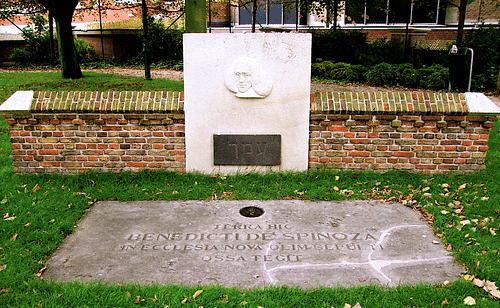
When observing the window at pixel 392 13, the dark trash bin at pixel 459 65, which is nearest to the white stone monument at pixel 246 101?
the dark trash bin at pixel 459 65

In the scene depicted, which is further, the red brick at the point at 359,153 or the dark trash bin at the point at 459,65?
the dark trash bin at the point at 459,65

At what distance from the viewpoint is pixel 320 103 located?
528 centimetres

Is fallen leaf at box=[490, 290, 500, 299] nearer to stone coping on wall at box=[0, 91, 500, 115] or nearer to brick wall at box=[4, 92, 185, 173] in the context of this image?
stone coping on wall at box=[0, 91, 500, 115]

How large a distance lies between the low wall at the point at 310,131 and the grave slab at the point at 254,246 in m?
0.90

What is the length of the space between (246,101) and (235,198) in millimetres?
1198

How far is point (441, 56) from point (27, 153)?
12922 millimetres

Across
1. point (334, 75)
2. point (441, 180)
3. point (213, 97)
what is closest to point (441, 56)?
point (334, 75)

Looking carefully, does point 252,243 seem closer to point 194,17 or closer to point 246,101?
point 246,101

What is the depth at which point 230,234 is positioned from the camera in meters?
3.94

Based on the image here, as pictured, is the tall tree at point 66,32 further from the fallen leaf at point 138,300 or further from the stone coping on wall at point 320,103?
the fallen leaf at point 138,300

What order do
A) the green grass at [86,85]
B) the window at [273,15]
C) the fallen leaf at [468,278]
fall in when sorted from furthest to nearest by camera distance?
the window at [273,15]
the green grass at [86,85]
the fallen leaf at [468,278]

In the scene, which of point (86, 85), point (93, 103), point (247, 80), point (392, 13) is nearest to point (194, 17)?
point (247, 80)

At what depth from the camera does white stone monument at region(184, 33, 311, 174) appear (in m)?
5.10

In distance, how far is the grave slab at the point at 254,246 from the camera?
3.25 m
